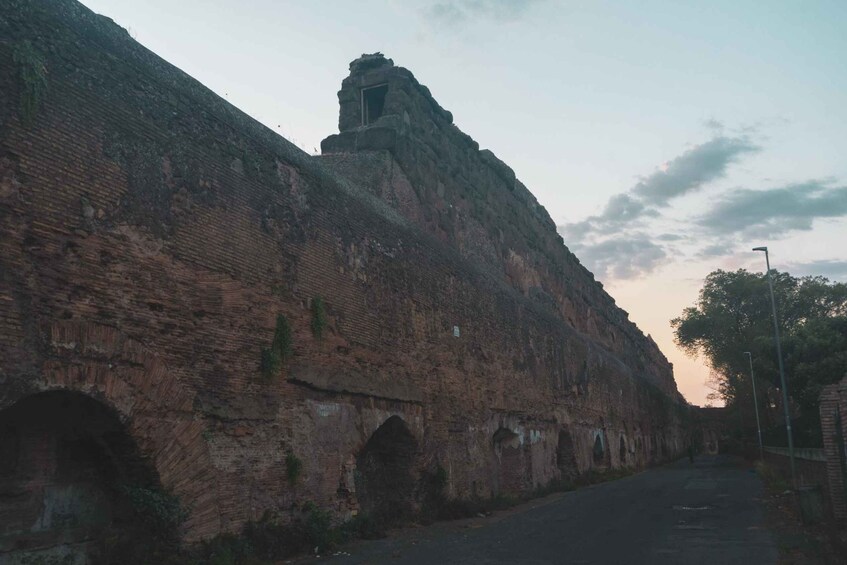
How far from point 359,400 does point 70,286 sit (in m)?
5.95

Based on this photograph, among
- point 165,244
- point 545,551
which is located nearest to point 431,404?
point 545,551

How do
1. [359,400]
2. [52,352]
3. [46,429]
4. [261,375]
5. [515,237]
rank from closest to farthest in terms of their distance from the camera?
1. [52,352]
2. [46,429]
3. [261,375]
4. [359,400]
5. [515,237]

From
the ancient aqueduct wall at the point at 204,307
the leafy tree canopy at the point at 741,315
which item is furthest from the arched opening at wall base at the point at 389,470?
the leafy tree canopy at the point at 741,315

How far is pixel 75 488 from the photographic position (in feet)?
24.7

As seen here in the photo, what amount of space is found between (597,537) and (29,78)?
33.2 ft

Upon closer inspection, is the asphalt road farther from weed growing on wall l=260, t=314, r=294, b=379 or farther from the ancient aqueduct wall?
weed growing on wall l=260, t=314, r=294, b=379

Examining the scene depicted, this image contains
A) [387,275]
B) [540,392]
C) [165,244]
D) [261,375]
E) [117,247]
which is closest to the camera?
[117,247]

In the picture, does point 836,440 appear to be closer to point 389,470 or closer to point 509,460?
point 389,470

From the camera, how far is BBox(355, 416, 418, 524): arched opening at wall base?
1325cm

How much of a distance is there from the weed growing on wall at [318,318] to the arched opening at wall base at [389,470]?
9.03 ft

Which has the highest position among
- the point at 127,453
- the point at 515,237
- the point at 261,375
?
the point at 515,237

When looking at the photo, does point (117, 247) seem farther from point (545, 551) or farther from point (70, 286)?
point (545, 551)

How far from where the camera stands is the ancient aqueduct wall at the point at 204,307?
6.99 metres

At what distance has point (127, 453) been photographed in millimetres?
7742
